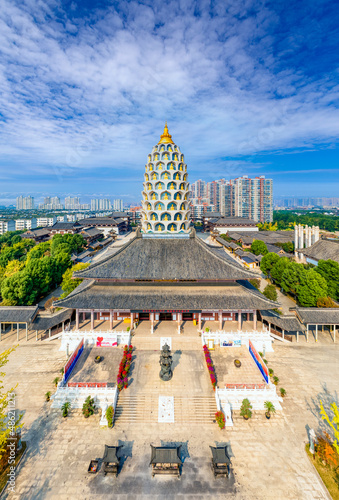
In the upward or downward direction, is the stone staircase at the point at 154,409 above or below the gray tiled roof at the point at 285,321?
below

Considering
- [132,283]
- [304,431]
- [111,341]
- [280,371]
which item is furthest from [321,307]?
[111,341]

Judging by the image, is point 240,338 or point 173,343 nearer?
point 173,343

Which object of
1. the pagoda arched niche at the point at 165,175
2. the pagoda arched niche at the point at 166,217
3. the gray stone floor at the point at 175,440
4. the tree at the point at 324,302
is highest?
the pagoda arched niche at the point at 165,175

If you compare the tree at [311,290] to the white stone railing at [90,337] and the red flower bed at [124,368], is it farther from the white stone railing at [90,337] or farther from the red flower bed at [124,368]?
the red flower bed at [124,368]

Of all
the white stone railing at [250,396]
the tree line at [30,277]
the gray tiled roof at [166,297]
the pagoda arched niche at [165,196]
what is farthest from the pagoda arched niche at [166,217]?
the tree line at [30,277]

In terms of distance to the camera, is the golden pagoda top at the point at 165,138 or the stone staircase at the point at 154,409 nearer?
the stone staircase at the point at 154,409

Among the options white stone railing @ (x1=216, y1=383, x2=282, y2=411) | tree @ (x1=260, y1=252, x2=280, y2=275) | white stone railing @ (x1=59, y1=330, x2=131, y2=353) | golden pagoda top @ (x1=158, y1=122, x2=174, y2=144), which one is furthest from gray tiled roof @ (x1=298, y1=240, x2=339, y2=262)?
white stone railing @ (x1=59, y1=330, x2=131, y2=353)

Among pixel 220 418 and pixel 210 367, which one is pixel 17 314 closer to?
pixel 210 367

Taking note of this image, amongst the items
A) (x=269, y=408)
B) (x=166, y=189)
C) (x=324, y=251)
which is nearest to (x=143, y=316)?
(x=269, y=408)
